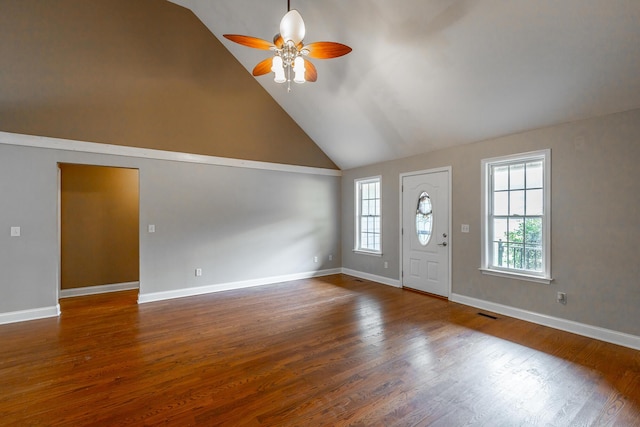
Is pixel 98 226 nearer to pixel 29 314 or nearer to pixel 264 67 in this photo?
pixel 29 314

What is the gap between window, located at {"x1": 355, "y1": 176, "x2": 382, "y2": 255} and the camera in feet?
19.7

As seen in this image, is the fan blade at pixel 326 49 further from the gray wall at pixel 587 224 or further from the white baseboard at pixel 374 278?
the white baseboard at pixel 374 278

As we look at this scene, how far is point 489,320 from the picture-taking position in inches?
147

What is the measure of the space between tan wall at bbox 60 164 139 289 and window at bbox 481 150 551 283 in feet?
20.0

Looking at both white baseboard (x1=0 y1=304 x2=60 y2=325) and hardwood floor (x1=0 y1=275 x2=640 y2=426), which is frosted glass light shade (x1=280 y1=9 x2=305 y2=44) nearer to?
hardwood floor (x1=0 y1=275 x2=640 y2=426)

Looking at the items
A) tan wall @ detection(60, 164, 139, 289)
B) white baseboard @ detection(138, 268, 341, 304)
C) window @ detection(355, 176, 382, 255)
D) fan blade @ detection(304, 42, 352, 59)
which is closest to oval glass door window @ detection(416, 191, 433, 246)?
window @ detection(355, 176, 382, 255)

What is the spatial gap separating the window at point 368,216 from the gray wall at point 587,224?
201 cm

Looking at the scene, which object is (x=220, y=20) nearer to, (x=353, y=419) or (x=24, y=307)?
(x=24, y=307)

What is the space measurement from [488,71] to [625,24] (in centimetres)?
107

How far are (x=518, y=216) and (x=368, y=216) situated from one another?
2.86m

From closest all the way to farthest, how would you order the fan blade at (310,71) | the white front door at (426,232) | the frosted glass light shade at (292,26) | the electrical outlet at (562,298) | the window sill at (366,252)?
the frosted glass light shade at (292,26), the fan blade at (310,71), the electrical outlet at (562,298), the white front door at (426,232), the window sill at (366,252)

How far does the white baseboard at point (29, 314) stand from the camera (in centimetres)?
364

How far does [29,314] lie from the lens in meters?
3.76

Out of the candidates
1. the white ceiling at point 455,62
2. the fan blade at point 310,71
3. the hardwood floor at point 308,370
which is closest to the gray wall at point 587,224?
the white ceiling at point 455,62
